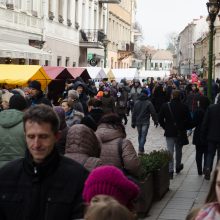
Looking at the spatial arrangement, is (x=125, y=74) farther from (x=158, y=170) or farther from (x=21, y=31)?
(x=158, y=170)

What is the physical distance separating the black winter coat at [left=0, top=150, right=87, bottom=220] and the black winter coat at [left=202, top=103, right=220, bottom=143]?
760 cm

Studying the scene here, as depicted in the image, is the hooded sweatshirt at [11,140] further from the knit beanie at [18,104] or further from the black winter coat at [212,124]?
the black winter coat at [212,124]

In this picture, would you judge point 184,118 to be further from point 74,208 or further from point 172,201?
point 74,208

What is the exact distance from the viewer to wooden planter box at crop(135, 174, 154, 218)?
827cm

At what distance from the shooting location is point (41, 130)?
3.73 metres

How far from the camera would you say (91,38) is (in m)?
44.1

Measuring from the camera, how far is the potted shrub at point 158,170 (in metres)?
9.43

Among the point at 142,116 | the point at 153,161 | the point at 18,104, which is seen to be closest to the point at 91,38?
the point at 142,116

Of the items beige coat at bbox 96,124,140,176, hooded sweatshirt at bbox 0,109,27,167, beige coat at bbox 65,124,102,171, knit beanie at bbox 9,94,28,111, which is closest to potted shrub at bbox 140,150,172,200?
beige coat at bbox 96,124,140,176

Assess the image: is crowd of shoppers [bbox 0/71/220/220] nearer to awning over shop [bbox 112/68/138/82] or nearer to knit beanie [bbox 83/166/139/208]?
knit beanie [bbox 83/166/139/208]

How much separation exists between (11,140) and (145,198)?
3.19 metres

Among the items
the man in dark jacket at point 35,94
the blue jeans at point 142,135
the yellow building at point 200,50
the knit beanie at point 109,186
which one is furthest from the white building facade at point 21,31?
the yellow building at point 200,50

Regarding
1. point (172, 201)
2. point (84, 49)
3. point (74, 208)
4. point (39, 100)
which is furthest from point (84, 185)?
point (84, 49)

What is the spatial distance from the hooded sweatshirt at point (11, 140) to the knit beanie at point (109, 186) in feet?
8.12
